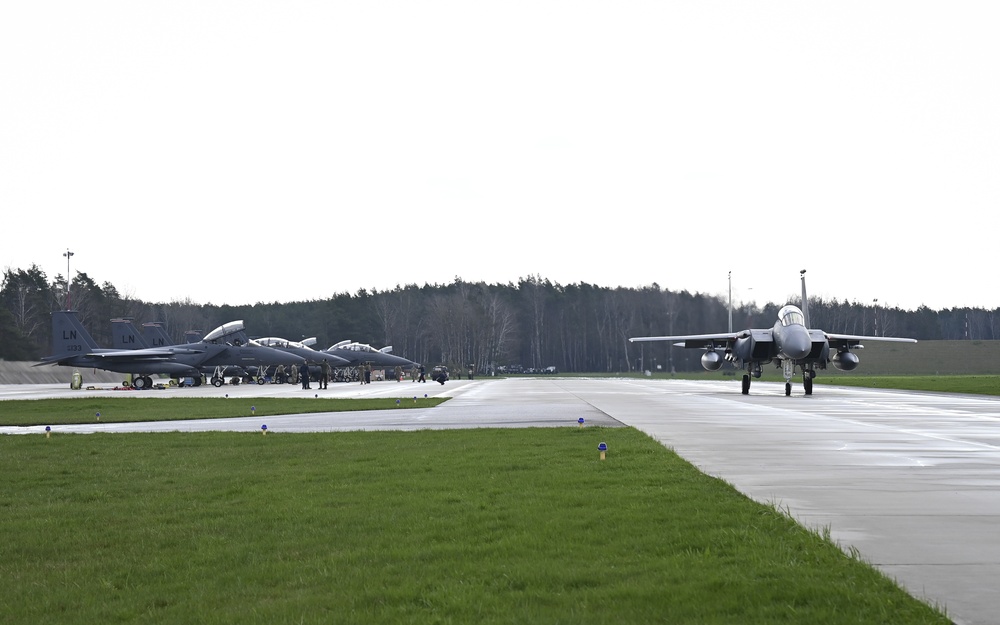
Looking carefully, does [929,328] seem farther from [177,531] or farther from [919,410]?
[177,531]

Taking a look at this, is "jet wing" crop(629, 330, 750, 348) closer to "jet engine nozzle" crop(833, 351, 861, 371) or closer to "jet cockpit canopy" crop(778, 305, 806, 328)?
"jet cockpit canopy" crop(778, 305, 806, 328)

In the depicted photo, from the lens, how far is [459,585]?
559 cm

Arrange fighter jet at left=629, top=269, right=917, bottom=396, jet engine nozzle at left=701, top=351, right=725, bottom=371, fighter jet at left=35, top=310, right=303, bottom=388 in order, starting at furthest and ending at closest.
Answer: fighter jet at left=35, top=310, right=303, bottom=388 < jet engine nozzle at left=701, top=351, right=725, bottom=371 < fighter jet at left=629, top=269, right=917, bottom=396

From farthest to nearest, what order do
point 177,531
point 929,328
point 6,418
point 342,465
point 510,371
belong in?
point 929,328 → point 510,371 → point 6,418 → point 342,465 → point 177,531

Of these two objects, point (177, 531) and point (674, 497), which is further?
point (674, 497)

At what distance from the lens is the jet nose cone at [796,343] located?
117ft

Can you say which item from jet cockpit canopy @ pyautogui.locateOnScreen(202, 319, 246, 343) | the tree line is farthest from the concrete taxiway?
the tree line

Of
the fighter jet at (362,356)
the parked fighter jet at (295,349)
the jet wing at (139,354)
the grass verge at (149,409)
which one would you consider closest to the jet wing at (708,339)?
the grass verge at (149,409)

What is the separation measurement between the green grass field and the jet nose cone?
25.4 meters

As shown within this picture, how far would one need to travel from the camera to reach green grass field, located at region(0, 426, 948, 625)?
16.9 ft

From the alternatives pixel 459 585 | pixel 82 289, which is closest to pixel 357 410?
pixel 459 585

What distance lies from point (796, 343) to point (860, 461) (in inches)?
956

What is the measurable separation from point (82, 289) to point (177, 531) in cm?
13001

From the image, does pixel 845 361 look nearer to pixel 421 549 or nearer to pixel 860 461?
pixel 860 461
